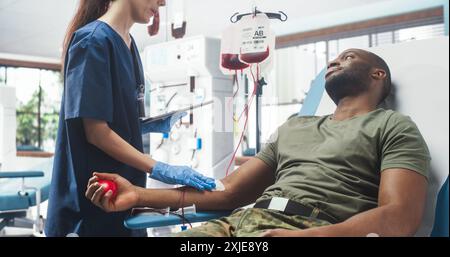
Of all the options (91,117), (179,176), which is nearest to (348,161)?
(179,176)

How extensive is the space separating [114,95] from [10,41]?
1.92 feet

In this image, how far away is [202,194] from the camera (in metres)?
1.28

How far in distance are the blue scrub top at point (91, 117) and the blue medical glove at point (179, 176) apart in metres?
0.10

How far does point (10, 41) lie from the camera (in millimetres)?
1542

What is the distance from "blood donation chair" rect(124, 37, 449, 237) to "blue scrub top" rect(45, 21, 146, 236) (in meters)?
0.15

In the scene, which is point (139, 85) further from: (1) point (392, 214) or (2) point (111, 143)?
(1) point (392, 214)

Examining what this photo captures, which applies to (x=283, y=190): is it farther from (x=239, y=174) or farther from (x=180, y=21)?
(x=180, y=21)

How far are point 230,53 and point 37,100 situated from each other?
67 cm

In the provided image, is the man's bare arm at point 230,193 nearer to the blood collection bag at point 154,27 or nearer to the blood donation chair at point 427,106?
the blood donation chair at point 427,106

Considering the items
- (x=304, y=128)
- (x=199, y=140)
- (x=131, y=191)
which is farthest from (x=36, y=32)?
(x=304, y=128)

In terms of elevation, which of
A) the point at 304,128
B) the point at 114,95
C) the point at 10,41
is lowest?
the point at 304,128

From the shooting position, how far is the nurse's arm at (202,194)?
45.6 inches

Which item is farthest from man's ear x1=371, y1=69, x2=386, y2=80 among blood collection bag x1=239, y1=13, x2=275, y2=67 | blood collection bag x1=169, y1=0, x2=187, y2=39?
blood collection bag x1=169, y1=0, x2=187, y2=39

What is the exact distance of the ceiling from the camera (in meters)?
1.42
